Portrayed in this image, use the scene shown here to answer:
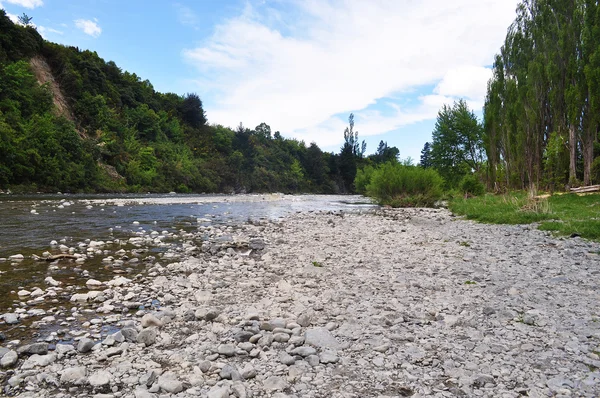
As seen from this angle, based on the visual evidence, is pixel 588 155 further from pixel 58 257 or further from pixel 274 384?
pixel 58 257

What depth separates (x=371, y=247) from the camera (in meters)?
8.92

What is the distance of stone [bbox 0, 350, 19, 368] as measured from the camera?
287 cm

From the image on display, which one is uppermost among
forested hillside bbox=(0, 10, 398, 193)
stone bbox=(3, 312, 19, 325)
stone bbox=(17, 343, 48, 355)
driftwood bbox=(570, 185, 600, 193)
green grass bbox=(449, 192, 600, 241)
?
forested hillside bbox=(0, 10, 398, 193)

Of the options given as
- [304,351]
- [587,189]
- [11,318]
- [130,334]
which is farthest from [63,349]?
[587,189]

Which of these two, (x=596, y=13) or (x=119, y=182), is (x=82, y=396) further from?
(x=119, y=182)

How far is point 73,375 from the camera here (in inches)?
107

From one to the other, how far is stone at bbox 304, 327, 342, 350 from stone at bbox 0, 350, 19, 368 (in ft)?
8.53

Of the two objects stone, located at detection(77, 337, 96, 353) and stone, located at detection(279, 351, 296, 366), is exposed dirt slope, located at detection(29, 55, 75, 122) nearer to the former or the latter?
stone, located at detection(77, 337, 96, 353)

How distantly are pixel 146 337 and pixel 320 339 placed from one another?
1.78 m

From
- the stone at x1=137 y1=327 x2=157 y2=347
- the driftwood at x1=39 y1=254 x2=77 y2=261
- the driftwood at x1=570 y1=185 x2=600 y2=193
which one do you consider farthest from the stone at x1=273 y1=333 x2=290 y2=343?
the driftwood at x1=570 y1=185 x2=600 y2=193

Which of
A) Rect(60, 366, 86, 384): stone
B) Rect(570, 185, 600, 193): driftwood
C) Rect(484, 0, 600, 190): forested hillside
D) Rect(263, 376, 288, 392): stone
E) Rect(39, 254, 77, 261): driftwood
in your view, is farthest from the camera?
Rect(484, 0, 600, 190): forested hillside

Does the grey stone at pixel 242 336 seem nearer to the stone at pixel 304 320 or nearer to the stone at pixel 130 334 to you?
the stone at pixel 304 320

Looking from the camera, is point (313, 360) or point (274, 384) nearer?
point (274, 384)

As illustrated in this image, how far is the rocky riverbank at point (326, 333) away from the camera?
8.50 ft
